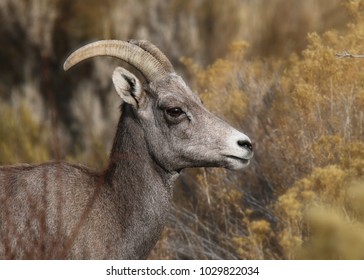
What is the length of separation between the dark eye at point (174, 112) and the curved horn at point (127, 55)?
0.28 m

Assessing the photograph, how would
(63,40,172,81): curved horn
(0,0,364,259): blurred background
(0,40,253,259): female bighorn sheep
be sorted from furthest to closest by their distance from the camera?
1. (0,0,364,259): blurred background
2. (63,40,172,81): curved horn
3. (0,40,253,259): female bighorn sheep

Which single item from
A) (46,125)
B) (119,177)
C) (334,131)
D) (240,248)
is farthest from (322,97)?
(46,125)

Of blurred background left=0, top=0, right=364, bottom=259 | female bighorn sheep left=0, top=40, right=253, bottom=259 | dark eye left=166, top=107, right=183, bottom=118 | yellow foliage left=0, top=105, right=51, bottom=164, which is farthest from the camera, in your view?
yellow foliage left=0, top=105, right=51, bottom=164

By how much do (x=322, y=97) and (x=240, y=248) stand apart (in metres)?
1.55

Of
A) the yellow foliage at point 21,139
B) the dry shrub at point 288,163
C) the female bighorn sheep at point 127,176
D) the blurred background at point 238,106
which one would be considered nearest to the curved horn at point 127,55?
the female bighorn sheep at point 127,176

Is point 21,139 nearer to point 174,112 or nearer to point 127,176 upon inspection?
point 127,176

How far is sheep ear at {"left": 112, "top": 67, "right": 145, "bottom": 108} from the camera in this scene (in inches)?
288

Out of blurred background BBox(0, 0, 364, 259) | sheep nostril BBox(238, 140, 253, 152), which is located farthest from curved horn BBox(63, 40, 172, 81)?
sheep nostril BBox(238, 140, 253, 152)

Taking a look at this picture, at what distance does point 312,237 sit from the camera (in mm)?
7141

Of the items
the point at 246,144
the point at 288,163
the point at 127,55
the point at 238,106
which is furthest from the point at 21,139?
the point at 246,144

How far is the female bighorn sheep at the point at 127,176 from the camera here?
6.92 meters

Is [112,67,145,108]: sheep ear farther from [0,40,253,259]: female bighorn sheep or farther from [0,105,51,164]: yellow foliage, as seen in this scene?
[0,105,51,164]: yellow foliage

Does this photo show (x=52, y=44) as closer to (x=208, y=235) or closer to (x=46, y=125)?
(x=46, y=125)

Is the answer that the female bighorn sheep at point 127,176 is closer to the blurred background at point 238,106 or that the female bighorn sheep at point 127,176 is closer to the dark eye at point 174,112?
the dark eye at point 174,112
